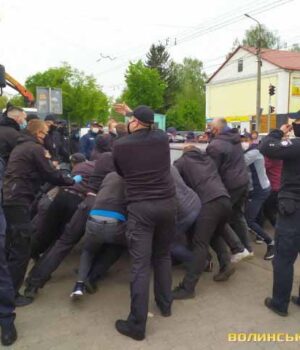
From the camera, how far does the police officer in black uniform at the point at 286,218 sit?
4.01 m

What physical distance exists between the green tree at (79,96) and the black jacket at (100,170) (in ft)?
130

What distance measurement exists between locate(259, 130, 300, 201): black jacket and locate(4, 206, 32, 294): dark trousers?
2.43 metres

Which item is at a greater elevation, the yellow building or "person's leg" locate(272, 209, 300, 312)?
the yellow building

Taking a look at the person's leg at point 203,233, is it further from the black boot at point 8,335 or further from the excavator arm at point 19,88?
the excavator arm at point 19,88

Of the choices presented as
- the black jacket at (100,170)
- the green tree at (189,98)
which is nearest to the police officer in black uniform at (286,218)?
the black jacket at (100,170)

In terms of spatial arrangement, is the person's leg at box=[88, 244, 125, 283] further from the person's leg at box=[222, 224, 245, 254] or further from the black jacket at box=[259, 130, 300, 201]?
the black jacket at box=[259, 130, 300, 201]

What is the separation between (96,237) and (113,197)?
1.41ft

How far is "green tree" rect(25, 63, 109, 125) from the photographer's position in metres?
43.8

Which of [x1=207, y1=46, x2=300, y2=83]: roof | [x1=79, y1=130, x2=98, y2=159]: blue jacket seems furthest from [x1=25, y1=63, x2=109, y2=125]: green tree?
[x1=79, y1=130, x2=98, y2=159]: blue jacket

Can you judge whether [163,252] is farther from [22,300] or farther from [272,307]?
[22,300]

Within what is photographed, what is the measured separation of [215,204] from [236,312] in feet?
3.65

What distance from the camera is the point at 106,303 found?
4.41 m

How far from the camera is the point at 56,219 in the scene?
4.88 m

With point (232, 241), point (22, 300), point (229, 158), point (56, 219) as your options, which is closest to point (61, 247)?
point (56, 219)
